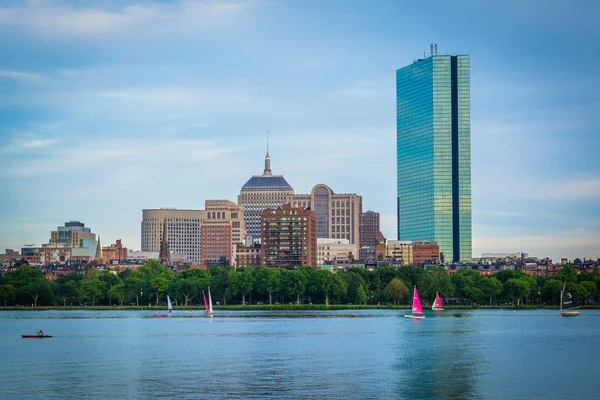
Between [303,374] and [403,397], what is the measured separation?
17733mm

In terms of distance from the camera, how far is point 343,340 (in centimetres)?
14900

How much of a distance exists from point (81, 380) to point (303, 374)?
2067cm

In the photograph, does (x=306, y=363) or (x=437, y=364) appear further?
(x=306, y=363)

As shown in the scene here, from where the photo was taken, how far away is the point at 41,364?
116375mm

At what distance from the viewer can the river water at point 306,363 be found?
9169cm

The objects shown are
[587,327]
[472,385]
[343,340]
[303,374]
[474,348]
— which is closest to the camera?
[472,385]

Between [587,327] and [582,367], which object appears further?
[587,327]

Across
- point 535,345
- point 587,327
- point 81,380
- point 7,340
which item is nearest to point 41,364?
point 81,380

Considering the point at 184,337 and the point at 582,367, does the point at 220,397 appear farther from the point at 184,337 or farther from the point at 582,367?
the point at 184,337

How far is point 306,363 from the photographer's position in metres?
115

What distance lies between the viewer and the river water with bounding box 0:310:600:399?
91688 millimetres

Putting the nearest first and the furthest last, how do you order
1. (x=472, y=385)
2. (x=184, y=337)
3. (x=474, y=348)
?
(x=472, y=385), (x=474, y=348), (x=184, y=337)

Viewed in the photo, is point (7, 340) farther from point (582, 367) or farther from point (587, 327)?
point (587, 327)

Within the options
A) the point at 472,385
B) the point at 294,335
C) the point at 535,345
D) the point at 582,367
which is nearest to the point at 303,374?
the point at 472,385
